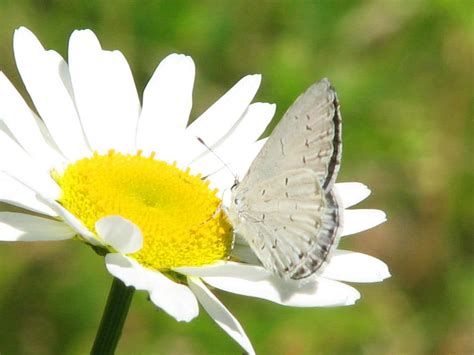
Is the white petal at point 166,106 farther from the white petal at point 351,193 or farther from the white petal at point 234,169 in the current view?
the white petal at point 351,193

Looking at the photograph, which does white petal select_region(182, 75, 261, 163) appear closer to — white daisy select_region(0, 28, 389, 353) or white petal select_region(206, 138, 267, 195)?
white daisy select_region(0, 28, 389, 353)

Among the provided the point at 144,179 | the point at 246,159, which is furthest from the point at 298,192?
the point at 246,159

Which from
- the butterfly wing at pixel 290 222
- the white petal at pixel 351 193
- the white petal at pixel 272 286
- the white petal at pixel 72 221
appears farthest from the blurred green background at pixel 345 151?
the white petal at pixel 72 221

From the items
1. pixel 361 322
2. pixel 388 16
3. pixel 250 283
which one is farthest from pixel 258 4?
pixel 250 283

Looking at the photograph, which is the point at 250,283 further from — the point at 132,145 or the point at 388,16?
the point at 388,16

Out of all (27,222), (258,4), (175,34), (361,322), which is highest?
(258,4)

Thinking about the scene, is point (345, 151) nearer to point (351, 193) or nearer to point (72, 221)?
point (351, 193)
